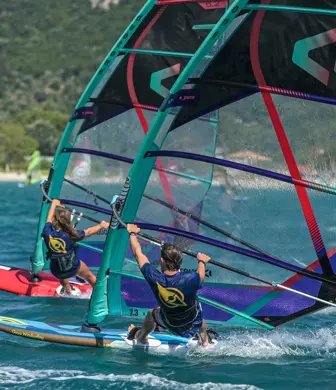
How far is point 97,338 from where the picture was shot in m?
8.72

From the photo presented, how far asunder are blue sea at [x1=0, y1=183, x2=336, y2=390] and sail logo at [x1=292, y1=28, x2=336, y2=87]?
1.40m

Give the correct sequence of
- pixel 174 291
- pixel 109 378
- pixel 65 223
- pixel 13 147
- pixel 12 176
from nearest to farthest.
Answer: pixel 109 378 → pixel 174 291 → pixel 65 223 → pixel 12 176 → pixel 13 147

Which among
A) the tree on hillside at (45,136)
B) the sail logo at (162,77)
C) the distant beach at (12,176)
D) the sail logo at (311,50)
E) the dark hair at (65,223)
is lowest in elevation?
the dark hair at (65,223)

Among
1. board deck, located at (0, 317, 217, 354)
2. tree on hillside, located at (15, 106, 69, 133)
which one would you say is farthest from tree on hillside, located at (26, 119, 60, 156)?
board deck, located at (0, 317, 217, 354)

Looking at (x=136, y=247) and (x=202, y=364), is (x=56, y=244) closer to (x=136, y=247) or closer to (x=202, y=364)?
(x=136, y=247)

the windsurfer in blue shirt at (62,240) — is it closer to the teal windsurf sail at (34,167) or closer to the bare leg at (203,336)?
the bare leg at (203,336)

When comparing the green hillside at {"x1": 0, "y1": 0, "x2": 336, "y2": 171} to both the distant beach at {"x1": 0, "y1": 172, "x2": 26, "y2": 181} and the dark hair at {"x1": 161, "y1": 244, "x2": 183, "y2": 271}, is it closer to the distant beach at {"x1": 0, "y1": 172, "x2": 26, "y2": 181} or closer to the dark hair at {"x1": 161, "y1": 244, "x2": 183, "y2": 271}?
the dark hair at {"x1": 161, "y1": 244, "x2": 183, "y2": 271}

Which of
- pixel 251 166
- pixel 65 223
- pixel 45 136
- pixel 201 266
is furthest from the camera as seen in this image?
pixel 45 136

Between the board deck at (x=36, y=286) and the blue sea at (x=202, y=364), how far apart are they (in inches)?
68.9

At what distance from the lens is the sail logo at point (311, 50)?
8117 mm

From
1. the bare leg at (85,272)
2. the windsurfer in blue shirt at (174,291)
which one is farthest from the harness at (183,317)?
the bare leg at (85,272)

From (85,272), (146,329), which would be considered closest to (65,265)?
(85,272)

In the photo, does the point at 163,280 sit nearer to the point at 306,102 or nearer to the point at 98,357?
the point at 98,357

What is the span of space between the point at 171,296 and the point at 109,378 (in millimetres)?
1076
